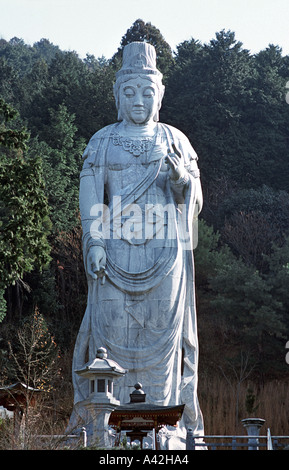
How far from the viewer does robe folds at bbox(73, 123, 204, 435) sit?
12.5 metres

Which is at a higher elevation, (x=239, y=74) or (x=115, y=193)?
(x=239, y=74)

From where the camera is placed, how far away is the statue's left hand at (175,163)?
12.7 meters

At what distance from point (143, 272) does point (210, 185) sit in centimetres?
1671

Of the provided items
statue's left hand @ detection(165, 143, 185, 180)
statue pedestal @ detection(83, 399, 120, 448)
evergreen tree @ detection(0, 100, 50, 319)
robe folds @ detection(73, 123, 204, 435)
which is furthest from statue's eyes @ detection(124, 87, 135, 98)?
statue pedestal @ detection(83, 399, 120, 448)

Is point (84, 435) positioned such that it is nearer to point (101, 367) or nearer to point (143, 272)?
point (101, 367)

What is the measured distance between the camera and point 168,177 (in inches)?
517

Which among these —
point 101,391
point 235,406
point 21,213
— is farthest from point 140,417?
point 235,406

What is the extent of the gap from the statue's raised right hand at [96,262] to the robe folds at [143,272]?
0.26 feet

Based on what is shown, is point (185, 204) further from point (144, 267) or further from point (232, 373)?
point (232, 373)

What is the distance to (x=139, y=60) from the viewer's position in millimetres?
13562

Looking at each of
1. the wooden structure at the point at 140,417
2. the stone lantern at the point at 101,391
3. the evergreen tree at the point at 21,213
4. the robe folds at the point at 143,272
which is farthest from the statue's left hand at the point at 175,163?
the wooden structure at the point at 140,417
